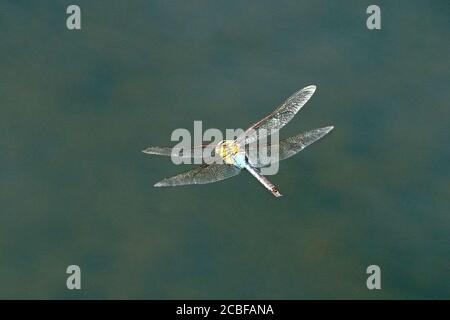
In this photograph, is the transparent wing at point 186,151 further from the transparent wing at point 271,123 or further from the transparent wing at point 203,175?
the transparent wing at point 271,123

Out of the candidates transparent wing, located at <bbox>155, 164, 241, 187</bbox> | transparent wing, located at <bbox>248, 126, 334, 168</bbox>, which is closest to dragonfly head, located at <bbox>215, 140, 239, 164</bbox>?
transparent wing, located at <bbox>155, 164, 241, 187</bbox>

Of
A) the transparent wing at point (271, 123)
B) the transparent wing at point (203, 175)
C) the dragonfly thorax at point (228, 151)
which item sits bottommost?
the transparent wing at point (203, 175)

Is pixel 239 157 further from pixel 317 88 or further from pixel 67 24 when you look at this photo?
pixel 67 24

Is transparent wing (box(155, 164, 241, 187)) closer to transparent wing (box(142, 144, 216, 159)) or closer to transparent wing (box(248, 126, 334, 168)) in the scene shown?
transparent wing (box(142, 144, 216, 159))

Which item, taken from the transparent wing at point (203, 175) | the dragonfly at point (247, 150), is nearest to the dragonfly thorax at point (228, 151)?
the dragonfly at point (247, 150)

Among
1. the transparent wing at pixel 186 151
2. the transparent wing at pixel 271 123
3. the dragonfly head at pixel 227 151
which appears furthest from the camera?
the transparent wing at pixel 271 123

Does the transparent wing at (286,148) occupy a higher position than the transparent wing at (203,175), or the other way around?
the transparent wing at (286,148)
